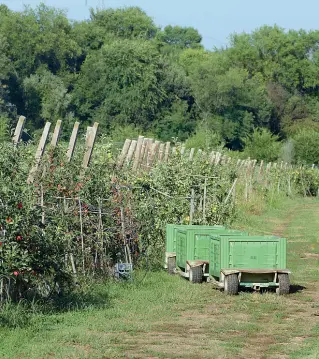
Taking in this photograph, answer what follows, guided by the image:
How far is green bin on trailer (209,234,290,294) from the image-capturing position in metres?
15.3

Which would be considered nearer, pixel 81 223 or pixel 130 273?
pixel 81 223

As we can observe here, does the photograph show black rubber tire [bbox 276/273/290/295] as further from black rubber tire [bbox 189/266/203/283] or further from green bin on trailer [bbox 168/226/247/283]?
black rubber tire [bbox 189/266/203/283]

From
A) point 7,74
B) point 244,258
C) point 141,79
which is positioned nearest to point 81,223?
point 244,258

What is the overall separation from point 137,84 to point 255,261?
2653 inches

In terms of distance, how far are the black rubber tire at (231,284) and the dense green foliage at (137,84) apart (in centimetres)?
5284

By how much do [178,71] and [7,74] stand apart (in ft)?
Result: 57.6

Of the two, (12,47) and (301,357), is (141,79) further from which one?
(301,357)

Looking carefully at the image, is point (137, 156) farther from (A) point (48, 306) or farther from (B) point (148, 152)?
(A) point (48, 306)

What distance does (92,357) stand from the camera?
1014cm

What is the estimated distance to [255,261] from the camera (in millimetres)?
15477

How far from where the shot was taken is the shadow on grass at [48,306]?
38.0 ft

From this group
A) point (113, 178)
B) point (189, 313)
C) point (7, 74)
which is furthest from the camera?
point (7, 74)

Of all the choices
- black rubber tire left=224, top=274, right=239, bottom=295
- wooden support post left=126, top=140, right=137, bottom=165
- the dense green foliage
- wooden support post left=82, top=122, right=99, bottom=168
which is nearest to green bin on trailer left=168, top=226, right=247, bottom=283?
black rubber tire left=224, top=274, right=239, bottom=295

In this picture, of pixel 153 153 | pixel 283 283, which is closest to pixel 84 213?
pixel 283 283
